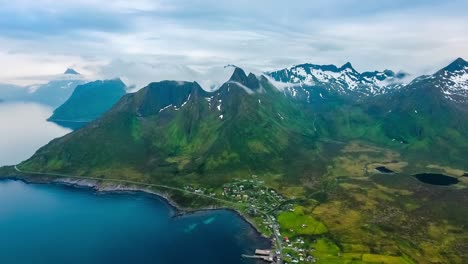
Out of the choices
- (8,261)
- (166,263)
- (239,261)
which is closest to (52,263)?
(8,261)

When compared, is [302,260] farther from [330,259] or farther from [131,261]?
[131,261]

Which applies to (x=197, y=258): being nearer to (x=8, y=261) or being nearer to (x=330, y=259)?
(x=330, y=259)

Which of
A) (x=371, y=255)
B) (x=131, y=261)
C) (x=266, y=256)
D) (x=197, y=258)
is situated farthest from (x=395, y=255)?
(x=131, y=261)

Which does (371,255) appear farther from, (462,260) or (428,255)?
(462,260)

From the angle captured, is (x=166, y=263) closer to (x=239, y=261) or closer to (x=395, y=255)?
(x=239, y=261)

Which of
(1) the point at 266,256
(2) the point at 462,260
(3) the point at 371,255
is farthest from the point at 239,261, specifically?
(2) the point at 462,260

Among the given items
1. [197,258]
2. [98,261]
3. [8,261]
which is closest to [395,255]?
[197,258]
